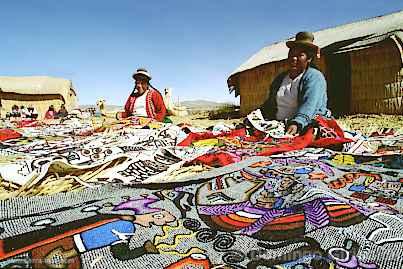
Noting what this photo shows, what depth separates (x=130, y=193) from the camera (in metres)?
1.29

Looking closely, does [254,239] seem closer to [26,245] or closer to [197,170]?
[26,245]

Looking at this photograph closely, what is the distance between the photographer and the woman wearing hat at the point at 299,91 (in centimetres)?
290

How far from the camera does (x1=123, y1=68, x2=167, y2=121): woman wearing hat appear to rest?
4.57 m

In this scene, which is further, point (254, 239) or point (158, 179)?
point (158, 179)

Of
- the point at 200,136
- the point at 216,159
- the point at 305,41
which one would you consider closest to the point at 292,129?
the point at 200,136

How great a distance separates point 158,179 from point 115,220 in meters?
0.71

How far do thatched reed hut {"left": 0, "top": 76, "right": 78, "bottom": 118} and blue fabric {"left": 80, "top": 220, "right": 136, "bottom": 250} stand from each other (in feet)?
52.3

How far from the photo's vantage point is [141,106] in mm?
4586

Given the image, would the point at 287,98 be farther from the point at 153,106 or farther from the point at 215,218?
the point at 215,218

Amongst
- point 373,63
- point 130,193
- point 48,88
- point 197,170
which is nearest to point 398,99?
point 373,63

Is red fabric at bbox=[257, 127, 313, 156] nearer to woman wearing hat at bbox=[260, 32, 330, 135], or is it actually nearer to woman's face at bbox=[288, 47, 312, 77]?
woman wearing hat at bbox=[260, 32, 330, 135]

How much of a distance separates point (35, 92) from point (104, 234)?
16787 mm

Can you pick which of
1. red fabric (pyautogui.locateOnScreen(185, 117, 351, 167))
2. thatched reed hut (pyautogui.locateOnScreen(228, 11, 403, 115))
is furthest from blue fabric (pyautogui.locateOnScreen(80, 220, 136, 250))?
thatched reed hut (pyautogui.locateOnScreen(228, 11, 403, 115))

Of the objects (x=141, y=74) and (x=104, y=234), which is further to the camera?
(x=141, y=74)
